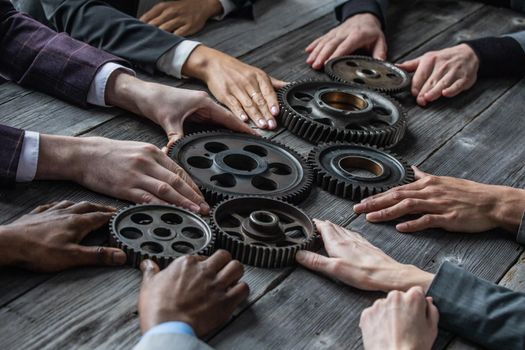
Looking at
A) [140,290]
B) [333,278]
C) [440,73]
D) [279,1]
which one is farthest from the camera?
[279,1]

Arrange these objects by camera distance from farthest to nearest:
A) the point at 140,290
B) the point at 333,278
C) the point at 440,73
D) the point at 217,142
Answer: the point at 440,73 < the point at 217,142 < the point at 333,278 < the point at 140,290

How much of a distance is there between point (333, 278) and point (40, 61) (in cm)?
117

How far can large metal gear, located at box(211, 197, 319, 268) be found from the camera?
1.95m

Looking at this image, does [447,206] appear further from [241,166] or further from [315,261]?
[241,166]

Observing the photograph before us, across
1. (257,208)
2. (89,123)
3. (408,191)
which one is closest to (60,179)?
(89,123)

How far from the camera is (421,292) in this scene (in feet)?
5.99

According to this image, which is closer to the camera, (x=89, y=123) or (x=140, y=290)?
(x=140, y=290)

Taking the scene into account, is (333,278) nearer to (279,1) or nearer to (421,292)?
(421,292)

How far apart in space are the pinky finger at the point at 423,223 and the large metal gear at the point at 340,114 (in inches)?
17.1

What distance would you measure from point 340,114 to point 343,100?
193 mm

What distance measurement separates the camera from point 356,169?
2473 millimetres

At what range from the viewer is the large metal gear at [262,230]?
1.95 metres

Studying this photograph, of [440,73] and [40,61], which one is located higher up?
[40,61]

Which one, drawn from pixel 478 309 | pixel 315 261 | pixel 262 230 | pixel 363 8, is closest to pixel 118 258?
pixel 262 230
